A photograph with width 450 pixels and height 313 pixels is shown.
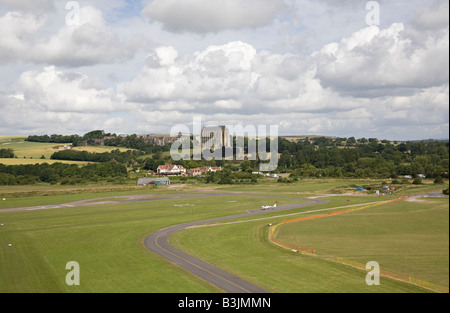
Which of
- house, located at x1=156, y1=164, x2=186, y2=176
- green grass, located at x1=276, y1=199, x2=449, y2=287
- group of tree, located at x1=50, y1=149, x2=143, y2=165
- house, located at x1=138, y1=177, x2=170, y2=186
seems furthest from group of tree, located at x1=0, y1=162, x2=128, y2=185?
green grass, located at x1=276, y1=199, x2=449, y2=287

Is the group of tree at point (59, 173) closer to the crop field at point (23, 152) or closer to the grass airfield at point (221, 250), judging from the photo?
the crop field at point (23, 152)

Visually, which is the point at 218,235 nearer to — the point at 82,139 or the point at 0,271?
the point at 0,271

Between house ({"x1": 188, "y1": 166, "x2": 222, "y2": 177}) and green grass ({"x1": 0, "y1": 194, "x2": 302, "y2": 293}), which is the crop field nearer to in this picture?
green grass ({"x1": 0, "y1": 194, "x2": 302, "y2": 293})

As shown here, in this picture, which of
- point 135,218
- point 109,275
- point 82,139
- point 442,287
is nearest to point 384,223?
point 442,287

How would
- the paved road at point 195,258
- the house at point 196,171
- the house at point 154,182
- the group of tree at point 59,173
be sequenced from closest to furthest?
the paved road at point 195,258 → the group of tree at point 59,173 → the house at point 154,182 → the house at point 196,171

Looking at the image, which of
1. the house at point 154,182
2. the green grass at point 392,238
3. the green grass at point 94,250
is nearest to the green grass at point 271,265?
the green grass at point 392,238
